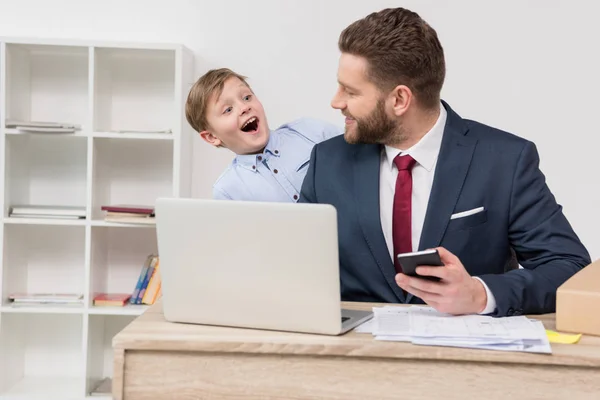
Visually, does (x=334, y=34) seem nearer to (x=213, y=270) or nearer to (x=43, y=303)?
(x=43, y=303)

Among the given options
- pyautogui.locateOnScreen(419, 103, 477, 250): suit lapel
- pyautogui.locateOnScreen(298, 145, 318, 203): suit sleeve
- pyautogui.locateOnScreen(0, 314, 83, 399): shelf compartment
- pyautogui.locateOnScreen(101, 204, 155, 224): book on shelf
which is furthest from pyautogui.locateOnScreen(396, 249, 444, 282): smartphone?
pyautogui.locateOnScreen(0, 314, 83, 399): shelf compartment

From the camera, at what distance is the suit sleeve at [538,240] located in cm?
203

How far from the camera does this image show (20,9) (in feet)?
14.4

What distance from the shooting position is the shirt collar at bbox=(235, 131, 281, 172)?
2.86m

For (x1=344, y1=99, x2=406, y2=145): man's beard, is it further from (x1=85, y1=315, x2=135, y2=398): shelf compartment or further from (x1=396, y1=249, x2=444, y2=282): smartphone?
(x1=85, y1=315, x2=135, y2=398): shelf compartment

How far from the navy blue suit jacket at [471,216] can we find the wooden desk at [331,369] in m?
A: 0.60

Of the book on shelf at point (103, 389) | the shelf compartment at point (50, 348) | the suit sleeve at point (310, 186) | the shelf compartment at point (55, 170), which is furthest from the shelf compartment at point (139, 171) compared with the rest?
the suit sleeve at point (310, 186)

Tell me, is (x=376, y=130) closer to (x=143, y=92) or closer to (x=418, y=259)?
(x=418, y=259)

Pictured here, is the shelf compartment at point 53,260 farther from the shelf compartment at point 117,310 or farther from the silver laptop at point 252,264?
the silver laptop at point 252,264

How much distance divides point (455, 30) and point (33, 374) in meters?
2.75

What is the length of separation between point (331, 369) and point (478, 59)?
2.89 m

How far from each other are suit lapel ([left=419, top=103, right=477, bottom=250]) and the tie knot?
7 cm

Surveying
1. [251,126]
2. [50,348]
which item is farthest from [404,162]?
[50,348]

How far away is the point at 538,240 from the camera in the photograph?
2289 millimetres
